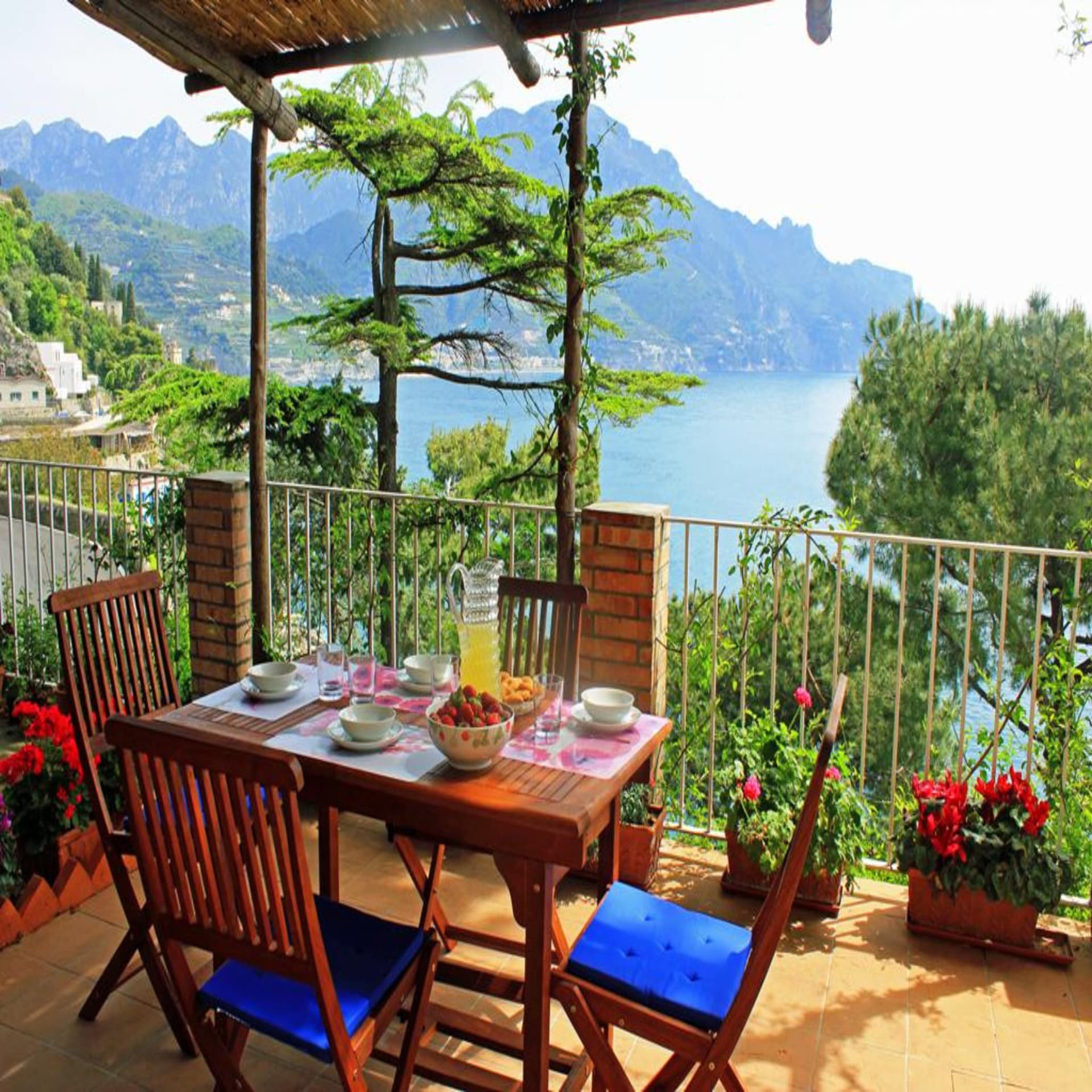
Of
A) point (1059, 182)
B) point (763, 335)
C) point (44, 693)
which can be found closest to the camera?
point (44, 693)

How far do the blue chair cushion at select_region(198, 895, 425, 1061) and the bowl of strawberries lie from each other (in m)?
0.36

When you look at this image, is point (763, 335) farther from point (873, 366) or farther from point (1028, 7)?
point (1028, 7)

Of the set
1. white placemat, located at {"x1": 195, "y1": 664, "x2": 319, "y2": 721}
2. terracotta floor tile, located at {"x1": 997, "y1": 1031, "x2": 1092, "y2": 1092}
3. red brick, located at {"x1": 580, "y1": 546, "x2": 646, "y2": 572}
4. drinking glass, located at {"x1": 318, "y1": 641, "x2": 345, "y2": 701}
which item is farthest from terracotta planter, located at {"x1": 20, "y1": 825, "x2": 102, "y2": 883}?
terracotta floor tile, located at {"x1": 997, "y1": 1031, "x2": 1092, "y2": 1092}

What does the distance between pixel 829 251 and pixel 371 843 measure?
2664cm

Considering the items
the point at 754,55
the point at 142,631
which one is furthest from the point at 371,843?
the point at 754,55

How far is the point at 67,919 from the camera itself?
286cm

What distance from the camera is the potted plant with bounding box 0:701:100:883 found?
9.67 ft

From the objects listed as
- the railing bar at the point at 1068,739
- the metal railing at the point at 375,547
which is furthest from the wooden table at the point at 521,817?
the railing bar at the point at 1068,739

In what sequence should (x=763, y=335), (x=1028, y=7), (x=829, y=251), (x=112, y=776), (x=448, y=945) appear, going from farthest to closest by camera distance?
(x=829, y=251) < (x=763, y=335) < (x=1028, y=7) < (x=112, y=776) < (x=448, y=945)

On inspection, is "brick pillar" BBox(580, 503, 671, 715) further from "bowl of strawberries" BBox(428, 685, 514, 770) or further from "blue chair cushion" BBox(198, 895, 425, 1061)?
"blue chair cushion" BBox(198, 895, 425, 1061)

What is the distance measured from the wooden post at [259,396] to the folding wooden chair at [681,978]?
8.09 ft

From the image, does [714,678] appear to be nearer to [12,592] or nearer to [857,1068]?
[857,1068]

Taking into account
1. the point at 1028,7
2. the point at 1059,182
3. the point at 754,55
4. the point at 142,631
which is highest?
the point at 754,55

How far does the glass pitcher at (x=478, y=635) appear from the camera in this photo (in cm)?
234
